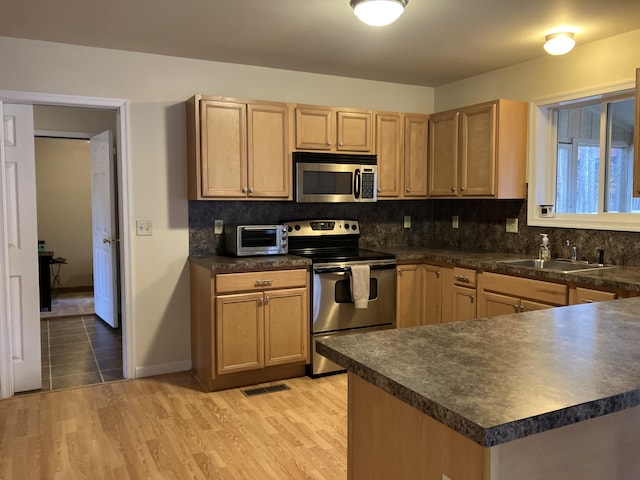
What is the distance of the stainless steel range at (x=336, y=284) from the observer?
3877 millimetres

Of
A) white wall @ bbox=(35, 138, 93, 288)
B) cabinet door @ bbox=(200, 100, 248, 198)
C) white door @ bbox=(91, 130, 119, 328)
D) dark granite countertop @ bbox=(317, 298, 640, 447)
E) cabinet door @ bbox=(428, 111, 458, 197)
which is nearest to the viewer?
dark granite countertop @ bbox=(317, 298, 640, 447)

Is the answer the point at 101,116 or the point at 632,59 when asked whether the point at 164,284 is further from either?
the point at 632,59

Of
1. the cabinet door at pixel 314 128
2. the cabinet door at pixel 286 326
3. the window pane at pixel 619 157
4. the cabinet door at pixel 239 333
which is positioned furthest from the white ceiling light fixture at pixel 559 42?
the cabinet door at pixel 239 333

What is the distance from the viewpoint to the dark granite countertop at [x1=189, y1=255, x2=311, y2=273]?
139 inches

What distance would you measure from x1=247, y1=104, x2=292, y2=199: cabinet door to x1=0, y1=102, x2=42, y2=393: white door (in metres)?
1.48

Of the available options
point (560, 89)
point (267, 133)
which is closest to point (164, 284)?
point (267, 133)

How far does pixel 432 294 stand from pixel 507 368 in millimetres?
2931

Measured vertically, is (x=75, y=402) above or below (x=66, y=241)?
below

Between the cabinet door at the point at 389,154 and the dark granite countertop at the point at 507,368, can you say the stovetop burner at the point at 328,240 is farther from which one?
the dark granite countertop at the point at 507,368

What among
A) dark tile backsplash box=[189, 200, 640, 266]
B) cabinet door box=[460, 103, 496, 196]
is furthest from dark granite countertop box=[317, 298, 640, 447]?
cabinet door box=[460, 103, 496, 196]

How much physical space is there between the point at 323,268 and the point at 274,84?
1559 mm

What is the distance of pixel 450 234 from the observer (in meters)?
4.87

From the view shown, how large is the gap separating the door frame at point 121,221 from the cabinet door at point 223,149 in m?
0.57

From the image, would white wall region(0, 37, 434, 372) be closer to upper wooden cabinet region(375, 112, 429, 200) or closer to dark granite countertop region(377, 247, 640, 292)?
upper wooden cabinet region(375, 112, 429, 200)
